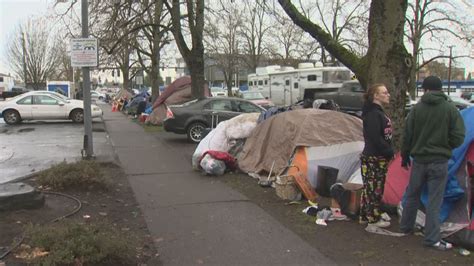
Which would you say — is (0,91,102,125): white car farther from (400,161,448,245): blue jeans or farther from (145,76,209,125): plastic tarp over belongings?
(400,161,448,245): blue jeans

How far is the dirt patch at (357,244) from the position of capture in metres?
5.10

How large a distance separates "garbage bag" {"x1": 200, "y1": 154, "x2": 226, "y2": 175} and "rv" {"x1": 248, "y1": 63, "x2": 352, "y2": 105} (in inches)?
697

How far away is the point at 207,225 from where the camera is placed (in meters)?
6.42

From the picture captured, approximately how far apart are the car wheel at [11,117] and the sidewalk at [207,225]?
15.0 meters

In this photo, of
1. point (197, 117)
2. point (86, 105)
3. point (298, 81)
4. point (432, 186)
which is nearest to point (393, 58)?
point (432, 186)

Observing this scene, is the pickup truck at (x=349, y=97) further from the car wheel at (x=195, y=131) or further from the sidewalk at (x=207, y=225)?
the sidewalk at (x=207, y=225)

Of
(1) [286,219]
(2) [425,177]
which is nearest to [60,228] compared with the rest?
Result: (1) [286,219]

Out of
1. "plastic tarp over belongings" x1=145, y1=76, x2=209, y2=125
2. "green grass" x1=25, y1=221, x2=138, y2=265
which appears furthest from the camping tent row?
"plastic tarp over belongings" x1=145, y1=76, x2=209, y2=125

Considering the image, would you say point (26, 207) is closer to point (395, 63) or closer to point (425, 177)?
point (425, 177)

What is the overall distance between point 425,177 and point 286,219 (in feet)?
6.28

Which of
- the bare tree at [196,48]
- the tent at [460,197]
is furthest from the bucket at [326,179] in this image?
the bare tree at [196,48]

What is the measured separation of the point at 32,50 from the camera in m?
60.8

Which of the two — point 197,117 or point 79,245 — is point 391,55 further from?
point 197,117

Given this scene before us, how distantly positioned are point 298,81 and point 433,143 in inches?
1010
